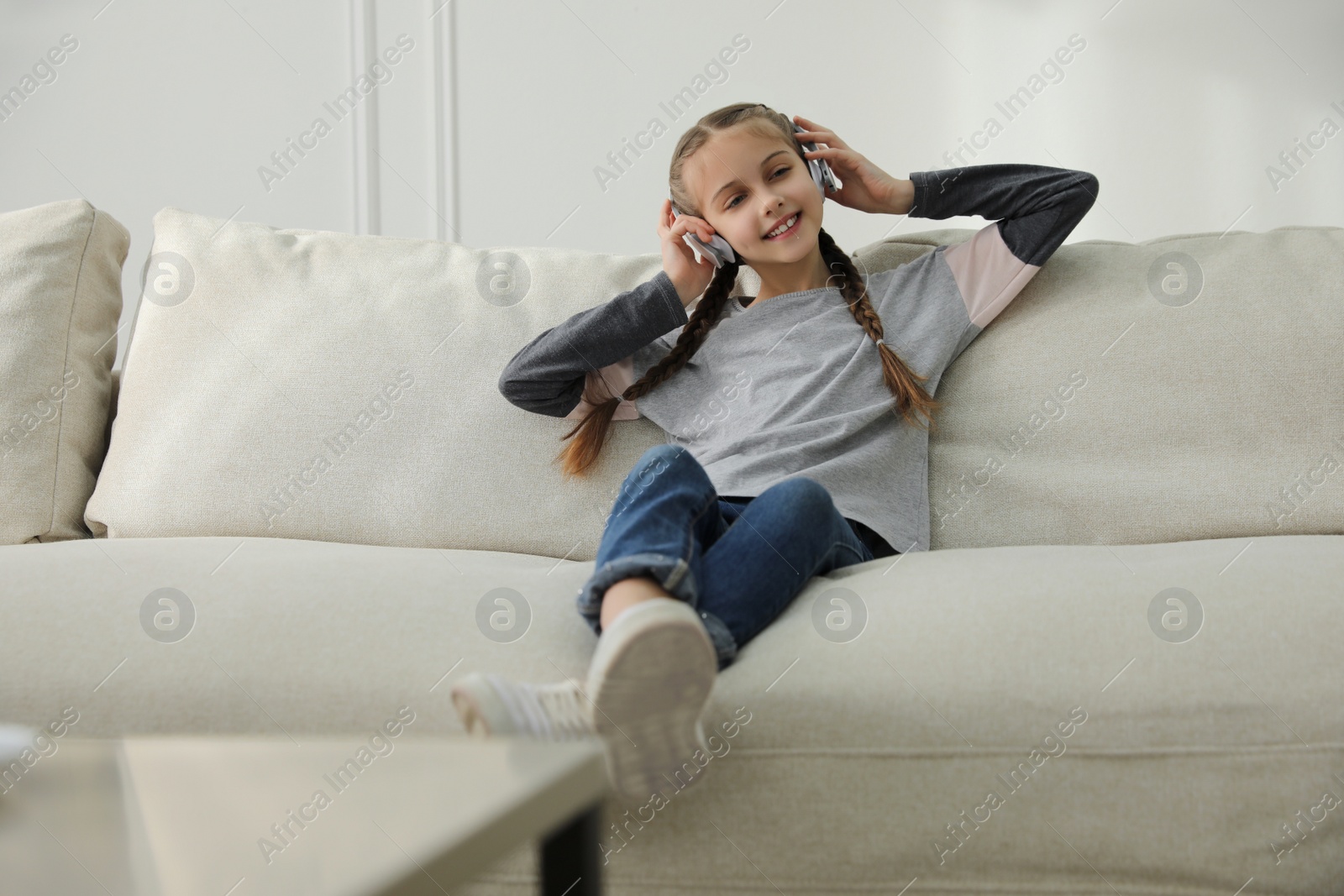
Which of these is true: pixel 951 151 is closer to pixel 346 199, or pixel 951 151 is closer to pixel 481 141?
pixel 481 141

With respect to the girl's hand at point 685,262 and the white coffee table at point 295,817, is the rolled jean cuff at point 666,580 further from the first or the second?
the girl's hand at point 685,262

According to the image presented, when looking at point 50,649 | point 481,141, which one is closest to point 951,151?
point 481,141

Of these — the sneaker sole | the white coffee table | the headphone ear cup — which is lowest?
the sneaker sole

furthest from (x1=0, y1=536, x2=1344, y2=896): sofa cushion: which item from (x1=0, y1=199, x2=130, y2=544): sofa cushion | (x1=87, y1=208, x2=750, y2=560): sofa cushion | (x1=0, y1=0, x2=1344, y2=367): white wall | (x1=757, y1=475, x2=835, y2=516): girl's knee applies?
(x1=0, y1=0, x2=1344, y2=367): white wall

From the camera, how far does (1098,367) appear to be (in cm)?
116

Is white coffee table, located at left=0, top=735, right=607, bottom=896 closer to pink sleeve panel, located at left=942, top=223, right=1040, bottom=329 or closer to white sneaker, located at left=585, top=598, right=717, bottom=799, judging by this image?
white sneaker, located at left=585, top=598, right=717, bottom=799

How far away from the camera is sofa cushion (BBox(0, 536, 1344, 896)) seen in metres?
0.68

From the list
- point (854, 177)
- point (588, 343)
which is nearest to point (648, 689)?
point (588, 343)

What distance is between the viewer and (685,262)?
122 centimetres

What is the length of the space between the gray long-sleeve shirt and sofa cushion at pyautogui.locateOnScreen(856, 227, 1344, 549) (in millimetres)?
54

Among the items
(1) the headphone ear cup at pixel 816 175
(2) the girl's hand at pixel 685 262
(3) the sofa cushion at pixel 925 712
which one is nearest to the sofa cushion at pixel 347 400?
(2) the girl's hand at pixel 685 262

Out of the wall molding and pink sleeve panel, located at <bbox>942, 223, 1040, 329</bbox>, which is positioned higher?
the wall molding

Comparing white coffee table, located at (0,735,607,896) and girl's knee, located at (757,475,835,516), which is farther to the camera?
girl's knee, located at (757,475,835,516)

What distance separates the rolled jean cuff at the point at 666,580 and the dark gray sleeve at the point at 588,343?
0.45 metres
